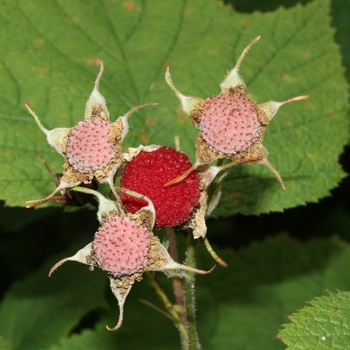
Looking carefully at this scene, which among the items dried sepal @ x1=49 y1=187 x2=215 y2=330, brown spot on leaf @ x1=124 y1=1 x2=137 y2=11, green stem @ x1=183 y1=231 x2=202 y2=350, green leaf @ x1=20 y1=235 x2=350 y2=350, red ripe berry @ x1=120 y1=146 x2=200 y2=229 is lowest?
green leaf @ x1=20 y1=235 x2=350 y2=350

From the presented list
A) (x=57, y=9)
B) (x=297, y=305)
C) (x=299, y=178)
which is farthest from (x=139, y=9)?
(x=297, y=305)

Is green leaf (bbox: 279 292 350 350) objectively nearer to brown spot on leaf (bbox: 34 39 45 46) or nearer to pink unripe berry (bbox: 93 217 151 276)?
pink unripe berry (bbox: 93 217 151 276)

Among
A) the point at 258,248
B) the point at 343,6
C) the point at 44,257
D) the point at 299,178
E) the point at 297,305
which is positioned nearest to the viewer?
the point at 299,178

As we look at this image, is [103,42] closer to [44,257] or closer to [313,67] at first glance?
[313,67]

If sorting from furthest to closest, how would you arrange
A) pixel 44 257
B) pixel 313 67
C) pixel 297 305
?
pixel 44 257 < pixel 297 305 < pixel 313 67

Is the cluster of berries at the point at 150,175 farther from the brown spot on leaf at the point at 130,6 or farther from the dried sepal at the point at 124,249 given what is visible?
the brown spot on leaf at the point at 130,6

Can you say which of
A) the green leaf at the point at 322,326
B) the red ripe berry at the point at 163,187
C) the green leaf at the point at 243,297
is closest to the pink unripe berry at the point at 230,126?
the red ripe berry at the point at 163,187

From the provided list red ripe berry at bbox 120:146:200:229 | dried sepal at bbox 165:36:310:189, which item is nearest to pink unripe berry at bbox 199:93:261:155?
dried sepal at bbox 165:36:310:189
